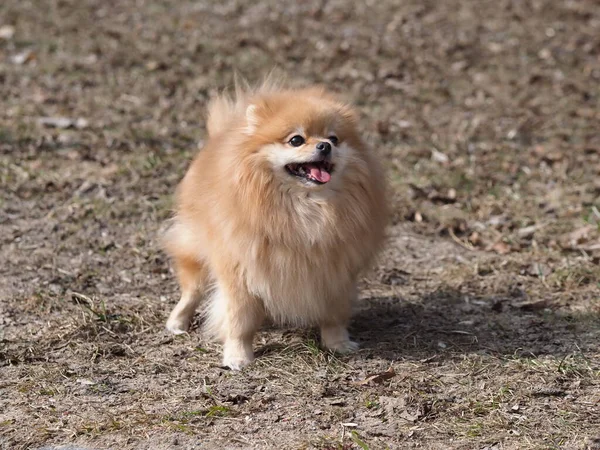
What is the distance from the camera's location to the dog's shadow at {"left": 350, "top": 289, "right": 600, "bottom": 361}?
4211mm

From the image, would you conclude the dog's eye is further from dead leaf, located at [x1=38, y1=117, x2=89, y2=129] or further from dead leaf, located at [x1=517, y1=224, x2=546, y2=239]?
dead leaf, located at [x1=38, y1=117, x2=89, y2=129]

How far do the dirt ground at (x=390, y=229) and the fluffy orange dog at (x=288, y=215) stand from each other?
9.2 inches

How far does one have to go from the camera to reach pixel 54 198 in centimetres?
584

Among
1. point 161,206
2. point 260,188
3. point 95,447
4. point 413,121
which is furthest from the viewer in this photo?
point 413,121

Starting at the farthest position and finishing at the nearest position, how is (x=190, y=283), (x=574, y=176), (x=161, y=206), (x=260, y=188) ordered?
(x=574, y=176), (x=161, y=206), (x=190, y=283), (x=260, y=188)

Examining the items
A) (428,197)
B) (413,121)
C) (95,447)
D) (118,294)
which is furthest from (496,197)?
(95,447)

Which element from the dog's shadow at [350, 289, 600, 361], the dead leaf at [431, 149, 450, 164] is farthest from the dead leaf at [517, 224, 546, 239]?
the dead leaf at [431, 149, 450, 164]

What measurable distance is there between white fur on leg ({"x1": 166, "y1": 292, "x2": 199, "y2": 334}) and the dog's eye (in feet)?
3.64

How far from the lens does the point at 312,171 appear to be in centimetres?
386

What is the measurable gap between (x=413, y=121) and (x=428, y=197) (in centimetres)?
151

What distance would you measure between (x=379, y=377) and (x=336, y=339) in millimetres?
413

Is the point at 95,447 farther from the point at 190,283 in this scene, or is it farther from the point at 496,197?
the point at 496,197

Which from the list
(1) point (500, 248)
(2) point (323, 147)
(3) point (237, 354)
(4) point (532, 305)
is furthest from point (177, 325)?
(1) point (500, 248)

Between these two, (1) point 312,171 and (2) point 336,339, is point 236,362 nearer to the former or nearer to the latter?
(2) point 336,339
